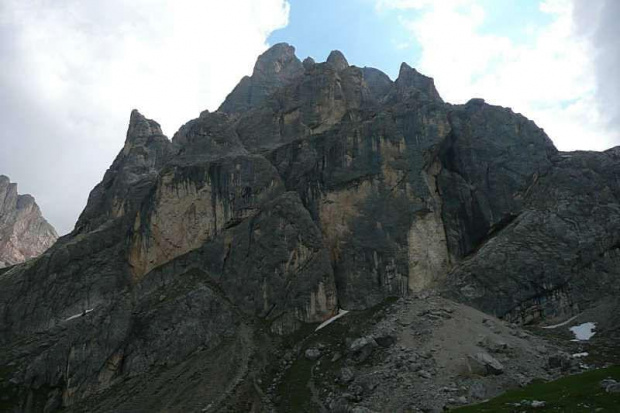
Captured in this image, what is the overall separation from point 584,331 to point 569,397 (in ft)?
90.9

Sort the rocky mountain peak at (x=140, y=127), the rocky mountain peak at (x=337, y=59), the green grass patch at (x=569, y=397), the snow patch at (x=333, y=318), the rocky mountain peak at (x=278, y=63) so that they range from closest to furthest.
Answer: the green grass patch at (x=569, y=397) → the snow patch at (x=333, y=318) → the rocky mountain peak at (x=140, y=127) → the rocky mountain peak at (x=337, y=59) → the rocky mountain peak at (x=278, y=63)

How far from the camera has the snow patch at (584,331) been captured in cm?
5374

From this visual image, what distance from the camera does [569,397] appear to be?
31469mm

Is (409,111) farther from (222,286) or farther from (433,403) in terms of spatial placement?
(433,403)

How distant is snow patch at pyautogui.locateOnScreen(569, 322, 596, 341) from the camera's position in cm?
5374

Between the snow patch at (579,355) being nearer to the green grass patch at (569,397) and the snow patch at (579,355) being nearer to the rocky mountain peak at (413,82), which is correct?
the green grass patch at (569,397)

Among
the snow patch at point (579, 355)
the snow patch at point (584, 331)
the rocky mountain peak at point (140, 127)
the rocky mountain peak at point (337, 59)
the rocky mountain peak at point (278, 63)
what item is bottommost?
the snow patch at point (579, 355)

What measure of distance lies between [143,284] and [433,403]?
52879mm

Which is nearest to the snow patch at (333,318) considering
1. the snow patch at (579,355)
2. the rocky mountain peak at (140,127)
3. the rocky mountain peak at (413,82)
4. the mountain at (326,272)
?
the mountain at (326,272)

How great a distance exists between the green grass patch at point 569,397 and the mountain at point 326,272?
802 centimetres

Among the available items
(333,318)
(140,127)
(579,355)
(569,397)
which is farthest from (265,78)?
(569,397)

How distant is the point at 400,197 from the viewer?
8075 centimetres

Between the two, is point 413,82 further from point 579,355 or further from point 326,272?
point 579,355

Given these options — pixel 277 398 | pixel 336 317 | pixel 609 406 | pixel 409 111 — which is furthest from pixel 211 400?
pixel 409 111
